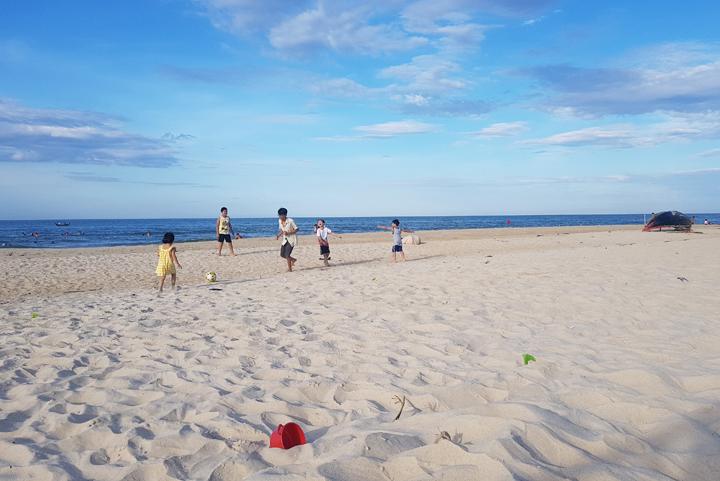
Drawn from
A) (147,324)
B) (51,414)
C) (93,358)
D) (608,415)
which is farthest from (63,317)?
(608,415)

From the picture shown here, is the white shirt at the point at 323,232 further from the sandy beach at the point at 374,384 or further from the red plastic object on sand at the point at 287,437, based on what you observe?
the red plastic object on sand at the point at 287,437

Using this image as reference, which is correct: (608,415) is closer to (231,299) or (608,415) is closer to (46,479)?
(46,479)

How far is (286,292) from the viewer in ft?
28.7

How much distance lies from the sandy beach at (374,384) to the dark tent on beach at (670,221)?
76.4 feet

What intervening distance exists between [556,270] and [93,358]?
869 centimetres

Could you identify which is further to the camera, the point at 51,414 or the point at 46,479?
the point at 51,414

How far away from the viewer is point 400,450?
260cm

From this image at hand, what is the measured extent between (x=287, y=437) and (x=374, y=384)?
1218mm

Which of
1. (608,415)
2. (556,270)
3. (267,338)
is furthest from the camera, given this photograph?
(556,270)

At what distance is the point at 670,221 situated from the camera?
91.0ft

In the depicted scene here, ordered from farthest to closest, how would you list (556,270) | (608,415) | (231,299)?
(556,270), (231,299), (608,415)

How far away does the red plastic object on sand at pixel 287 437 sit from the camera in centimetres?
279

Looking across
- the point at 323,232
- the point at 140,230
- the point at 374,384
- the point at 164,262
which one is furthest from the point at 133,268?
the point at 140,230

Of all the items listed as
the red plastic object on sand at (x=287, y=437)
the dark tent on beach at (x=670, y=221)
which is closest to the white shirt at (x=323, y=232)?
the red plastic object on sand at (x=287, y=437)
